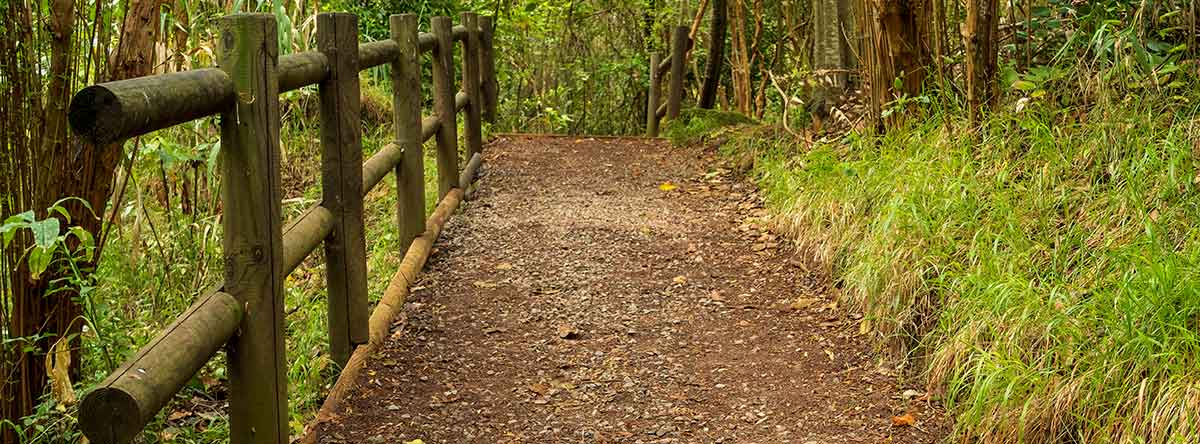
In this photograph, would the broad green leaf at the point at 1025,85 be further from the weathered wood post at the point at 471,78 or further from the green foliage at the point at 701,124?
the green foliage at the point at 701,124

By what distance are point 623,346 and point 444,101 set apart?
9.48ft

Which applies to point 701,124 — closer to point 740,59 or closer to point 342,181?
point 740,59

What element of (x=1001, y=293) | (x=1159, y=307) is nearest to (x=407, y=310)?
(x=1001, y=293)

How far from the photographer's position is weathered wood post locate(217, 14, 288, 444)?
10.4ft

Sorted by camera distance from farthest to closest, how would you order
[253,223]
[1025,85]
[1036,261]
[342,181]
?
[1025,85] < [342,181] < [1036,261] < [253,223]

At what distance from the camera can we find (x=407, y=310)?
17.9ft

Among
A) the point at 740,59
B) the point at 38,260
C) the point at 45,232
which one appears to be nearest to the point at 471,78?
the point at 740,59

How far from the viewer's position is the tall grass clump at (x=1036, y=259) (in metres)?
3.45

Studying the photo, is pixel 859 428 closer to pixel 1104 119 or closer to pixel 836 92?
pixel 1104 119

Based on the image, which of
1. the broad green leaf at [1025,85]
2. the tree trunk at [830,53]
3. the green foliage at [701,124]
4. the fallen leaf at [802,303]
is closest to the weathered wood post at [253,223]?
the fallen leaf at [802,303]

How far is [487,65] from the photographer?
33.9ft

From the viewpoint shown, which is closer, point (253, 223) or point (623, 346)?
point (253, 223)

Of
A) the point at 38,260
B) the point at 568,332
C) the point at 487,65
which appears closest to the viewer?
the point at 38,260

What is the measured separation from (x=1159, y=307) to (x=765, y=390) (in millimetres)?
1431
